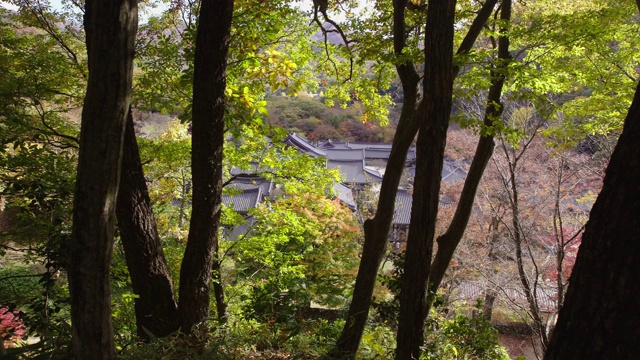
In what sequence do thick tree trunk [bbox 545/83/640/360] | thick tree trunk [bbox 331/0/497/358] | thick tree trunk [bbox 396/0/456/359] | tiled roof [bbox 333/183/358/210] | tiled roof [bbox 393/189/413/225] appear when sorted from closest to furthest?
thick tree trunk [bbox 545/83/640/360] → thick tree trunk [bbox 396/0/456/359] → thick tree trunk [bbox 331/0/497/358] → tiled roof [bbox 333/183/358/210] → tiled roof [bbox 393/189/413/225]

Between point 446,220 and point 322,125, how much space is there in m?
15.3

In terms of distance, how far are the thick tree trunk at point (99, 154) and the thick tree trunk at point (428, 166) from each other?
1625mm

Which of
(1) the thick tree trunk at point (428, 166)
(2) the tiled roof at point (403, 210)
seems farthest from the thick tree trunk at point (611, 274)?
(2) the tiled roof at point (403, 210)

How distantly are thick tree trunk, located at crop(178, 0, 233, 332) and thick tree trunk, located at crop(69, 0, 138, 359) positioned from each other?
84 cm

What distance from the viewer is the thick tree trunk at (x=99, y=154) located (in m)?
1.79

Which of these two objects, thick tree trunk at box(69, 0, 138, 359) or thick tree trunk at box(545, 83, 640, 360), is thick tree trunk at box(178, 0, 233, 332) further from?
thick tree trunk at box(545, 83, 640, 360)

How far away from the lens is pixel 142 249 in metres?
2.88

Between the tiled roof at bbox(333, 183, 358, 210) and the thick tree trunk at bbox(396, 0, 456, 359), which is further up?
the thick tree trunk at bbox(396, 0, 456, 359)

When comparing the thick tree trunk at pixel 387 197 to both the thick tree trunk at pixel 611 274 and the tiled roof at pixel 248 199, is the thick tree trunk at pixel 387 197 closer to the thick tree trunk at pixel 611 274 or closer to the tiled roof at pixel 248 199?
the thick tree trunk at pixel 611 274

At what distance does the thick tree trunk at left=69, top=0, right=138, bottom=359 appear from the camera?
5.86 feet

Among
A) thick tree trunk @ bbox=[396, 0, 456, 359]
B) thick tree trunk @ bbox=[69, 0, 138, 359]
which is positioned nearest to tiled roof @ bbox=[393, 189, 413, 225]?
thick tree trunk @ bbox=[396, 0, 456, 359]

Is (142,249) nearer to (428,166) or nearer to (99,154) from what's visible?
(99,154)

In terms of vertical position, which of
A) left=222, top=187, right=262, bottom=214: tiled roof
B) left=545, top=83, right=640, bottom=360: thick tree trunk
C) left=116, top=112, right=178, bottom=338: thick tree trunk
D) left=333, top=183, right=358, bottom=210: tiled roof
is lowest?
left=222, top=187, right=262, bottom=214: tiled roof

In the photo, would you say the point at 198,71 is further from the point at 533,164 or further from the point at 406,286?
the point at 533,164
